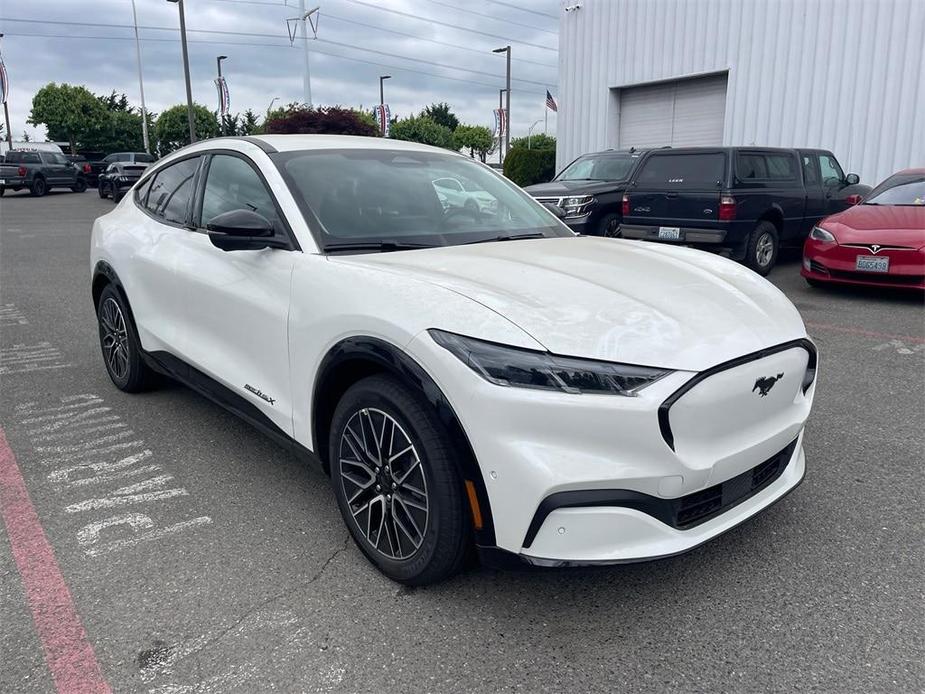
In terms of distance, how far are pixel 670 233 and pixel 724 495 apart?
768 centimetres

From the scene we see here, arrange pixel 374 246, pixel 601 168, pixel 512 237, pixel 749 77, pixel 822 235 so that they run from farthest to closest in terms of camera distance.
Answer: pixel 749 77, pixel 601 168, pixel 822 235, pixel 512 237, pixel 374 246

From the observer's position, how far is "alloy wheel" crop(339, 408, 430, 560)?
2.45 m

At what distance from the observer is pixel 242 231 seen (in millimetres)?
2979

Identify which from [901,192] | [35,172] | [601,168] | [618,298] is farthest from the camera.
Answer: [35,172]

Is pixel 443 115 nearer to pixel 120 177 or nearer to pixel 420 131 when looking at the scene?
pixel 420 131

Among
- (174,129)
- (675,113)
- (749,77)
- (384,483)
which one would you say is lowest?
(384,483)

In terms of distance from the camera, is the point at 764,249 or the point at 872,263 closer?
the point at 872,263

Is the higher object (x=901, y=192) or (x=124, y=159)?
(x=124, y=159)

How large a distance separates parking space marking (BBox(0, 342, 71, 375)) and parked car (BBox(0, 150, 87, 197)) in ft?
90.8

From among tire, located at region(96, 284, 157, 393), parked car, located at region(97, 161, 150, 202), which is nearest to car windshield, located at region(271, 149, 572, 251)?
tire, located at region(96, 284, 157, 393)

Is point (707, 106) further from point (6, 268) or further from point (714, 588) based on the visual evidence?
point (714, 588)

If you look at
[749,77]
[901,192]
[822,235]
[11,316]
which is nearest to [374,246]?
[11,316]

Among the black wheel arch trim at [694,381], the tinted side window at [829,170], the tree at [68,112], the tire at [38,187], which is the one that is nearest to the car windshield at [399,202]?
the black wheel arch trim at [694,381]

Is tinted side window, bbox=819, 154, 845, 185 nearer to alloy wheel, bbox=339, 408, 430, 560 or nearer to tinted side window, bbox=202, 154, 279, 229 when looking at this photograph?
tinted side window, bbox=202, 154, 279, 229
